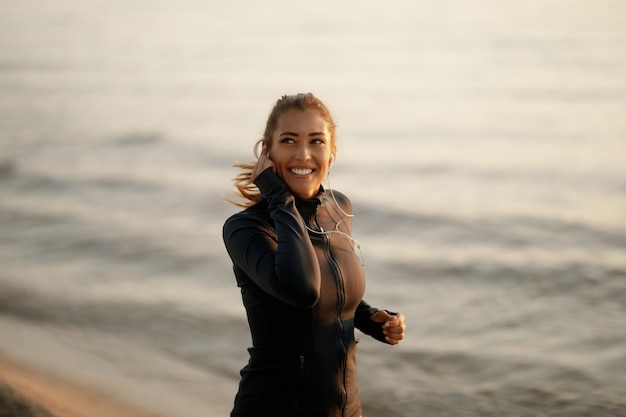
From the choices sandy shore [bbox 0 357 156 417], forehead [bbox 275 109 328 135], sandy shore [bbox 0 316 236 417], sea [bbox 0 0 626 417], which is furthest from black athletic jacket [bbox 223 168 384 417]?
sea [bbox 0 0 626 417]

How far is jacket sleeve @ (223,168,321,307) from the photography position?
9.45 feet

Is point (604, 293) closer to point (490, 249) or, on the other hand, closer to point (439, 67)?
point (490, 249)

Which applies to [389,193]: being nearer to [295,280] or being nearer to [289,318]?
[289,318]

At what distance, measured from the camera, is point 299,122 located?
3.22 metres

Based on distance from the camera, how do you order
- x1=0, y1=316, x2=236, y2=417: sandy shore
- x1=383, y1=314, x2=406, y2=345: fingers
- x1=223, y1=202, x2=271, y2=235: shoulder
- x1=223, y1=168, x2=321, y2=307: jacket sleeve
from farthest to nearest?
1. x1=0, y1=316, x2=236, y2=417: sandy shore
2. x1=383, y1=314, x2=406, y2=345: fingers
3. x1=223, y1=202, x2=271, y2=235: shoulder
4. x1=223, y1=168, x2=321, y2=307: jacket sleeve

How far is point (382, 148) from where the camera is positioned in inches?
505

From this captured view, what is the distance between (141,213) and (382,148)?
405cm

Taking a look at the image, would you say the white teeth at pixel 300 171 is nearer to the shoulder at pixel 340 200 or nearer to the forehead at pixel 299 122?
the forehead at pixel 299 122

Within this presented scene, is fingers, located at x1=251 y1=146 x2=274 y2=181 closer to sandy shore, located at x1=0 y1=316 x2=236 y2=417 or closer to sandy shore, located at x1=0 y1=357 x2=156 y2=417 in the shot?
sandy shore, located at x1=0 y1=357 x2=156 y2=417

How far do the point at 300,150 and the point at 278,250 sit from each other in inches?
16.4

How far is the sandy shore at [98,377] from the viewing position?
573 cm

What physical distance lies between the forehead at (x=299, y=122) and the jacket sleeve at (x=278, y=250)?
177mm

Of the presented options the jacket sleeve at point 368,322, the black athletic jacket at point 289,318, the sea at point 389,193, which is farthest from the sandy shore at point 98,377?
the black athletic jacket at point 289,318

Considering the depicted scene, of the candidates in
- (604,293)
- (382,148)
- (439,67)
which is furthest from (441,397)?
(439,67)
